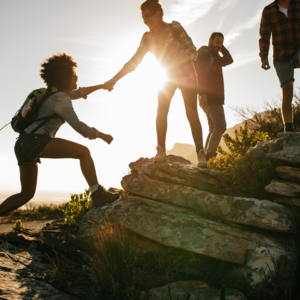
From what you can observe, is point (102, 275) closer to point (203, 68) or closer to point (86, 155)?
point (86, 155)

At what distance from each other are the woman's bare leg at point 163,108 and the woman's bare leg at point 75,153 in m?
1.42

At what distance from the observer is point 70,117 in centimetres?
318

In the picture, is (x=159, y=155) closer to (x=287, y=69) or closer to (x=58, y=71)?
(x=58, y=71)

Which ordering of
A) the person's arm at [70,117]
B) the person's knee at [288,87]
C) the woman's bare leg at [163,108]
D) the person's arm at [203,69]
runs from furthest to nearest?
the person's arm at [203,69], the woman's bare leg at [163,108], the person's knee at [288,87], the person's arm at [70,117]

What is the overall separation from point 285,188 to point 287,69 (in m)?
2.22

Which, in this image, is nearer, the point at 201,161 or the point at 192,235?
the point at 192,235

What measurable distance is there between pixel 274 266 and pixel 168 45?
3663 millimetres

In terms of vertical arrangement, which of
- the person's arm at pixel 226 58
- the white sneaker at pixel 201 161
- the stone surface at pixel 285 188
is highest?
the person's arm at pixel 226 58

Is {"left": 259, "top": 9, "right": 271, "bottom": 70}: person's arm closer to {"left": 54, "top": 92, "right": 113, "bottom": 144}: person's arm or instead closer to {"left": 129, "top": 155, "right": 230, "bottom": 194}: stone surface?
{"left": 129, "top": 155, "right": 230, "bottom": 194}: stone surface

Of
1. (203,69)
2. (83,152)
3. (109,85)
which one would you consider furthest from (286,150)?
(109,85)

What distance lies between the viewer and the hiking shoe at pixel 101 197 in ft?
11.9

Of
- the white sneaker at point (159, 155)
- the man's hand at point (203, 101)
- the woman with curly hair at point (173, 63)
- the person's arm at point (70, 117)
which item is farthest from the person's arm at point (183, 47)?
the person's arm at point (70, 117)

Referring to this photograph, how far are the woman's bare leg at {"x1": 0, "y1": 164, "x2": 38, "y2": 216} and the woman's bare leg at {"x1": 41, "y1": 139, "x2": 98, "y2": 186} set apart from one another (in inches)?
10.9

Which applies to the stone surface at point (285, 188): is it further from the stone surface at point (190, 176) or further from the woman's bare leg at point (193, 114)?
the woman's bare leg at point (193, 114)
